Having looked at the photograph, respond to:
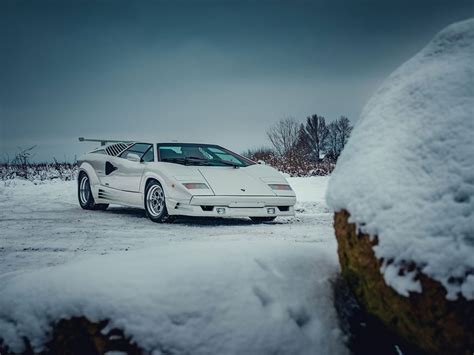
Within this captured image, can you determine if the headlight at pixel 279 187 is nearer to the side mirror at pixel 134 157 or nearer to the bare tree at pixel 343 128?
the side mirror at pixel 134 157

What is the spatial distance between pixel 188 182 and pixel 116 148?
8.67 feet

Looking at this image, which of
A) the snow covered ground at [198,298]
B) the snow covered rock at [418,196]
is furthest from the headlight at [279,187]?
the snow covered rock at [418,196]

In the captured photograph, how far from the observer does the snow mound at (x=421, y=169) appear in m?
1.34

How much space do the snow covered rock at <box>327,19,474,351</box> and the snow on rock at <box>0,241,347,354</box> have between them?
0.25 meters

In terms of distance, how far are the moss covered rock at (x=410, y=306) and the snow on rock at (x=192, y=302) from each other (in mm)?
252

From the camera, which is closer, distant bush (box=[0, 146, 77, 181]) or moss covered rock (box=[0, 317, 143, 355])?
moss covered rock (box=[0, 317, 143, 355])

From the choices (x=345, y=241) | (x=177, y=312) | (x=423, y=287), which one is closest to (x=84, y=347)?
(x=177, y=312)

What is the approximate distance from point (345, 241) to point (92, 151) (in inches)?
306

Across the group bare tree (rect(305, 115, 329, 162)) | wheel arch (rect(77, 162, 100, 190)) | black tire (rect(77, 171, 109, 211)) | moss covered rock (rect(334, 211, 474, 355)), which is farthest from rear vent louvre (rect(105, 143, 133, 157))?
bare tree (rect(305, 115, 329, 162))

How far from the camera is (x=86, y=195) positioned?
8602mm

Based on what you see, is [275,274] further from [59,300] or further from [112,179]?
[112,179]

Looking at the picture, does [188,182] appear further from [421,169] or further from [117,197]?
[421,169]

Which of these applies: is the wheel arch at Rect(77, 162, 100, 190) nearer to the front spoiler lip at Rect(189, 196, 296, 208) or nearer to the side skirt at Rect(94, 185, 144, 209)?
the side skirt at Rect(94, 185, 144, 209)

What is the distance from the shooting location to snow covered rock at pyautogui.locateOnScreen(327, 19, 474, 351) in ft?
4.34
